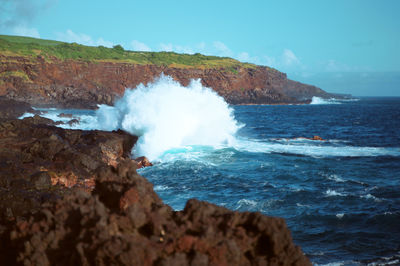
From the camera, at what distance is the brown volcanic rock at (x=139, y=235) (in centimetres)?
330

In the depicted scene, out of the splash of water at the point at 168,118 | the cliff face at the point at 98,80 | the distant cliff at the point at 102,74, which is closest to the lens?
the splash of water at the point at 168,118

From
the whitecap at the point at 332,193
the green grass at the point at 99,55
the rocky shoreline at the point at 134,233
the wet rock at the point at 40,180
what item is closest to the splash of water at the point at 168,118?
the whitecap at the point at 332,193

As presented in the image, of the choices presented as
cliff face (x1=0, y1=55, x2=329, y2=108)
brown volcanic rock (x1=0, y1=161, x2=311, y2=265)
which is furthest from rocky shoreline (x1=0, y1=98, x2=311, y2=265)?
cliff face (x1=0, y1=55, x2=329, y2=108)

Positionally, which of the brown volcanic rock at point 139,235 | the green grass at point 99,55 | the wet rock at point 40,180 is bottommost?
the wet rock at point 40,180

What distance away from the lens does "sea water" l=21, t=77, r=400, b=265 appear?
873cm

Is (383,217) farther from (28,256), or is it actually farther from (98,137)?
(98,137)

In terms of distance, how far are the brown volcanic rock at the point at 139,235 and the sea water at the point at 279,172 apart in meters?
3.88

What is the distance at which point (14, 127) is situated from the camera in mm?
13695

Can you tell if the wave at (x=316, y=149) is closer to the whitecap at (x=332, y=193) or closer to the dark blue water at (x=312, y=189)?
the dark blue water at (x=312, y=189)

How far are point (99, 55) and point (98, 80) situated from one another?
35.8 feet

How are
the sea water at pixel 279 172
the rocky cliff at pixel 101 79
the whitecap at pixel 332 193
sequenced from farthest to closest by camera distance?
the rocky cliff at pixel 101 79
the whitecap at pixel 332 193
the sea water at pixel 279 172

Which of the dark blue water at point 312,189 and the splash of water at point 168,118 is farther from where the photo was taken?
the splash of water at point 168,118

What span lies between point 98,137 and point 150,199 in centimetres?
1029

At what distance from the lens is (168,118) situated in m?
21.0
